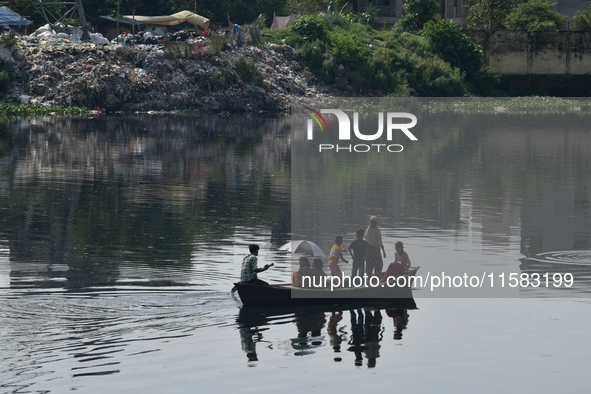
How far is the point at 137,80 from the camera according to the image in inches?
2486

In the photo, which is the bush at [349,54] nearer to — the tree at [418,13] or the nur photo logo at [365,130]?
the nur photo logo at [365,130]

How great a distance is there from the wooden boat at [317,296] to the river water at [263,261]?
27 cm

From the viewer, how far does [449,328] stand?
1764 cm

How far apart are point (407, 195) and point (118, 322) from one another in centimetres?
1686

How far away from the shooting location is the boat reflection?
16172mm

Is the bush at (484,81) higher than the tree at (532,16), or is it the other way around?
the tree at (532,16)

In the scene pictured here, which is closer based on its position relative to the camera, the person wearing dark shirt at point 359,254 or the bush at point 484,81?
the person wearing dark shirt at point 359,254

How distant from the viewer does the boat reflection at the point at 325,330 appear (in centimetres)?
1617

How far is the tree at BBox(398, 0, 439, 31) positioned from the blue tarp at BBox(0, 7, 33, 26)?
28.2 meters

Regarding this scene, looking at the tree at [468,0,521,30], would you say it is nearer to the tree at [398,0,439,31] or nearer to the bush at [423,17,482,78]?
the tree at [398,0,439,31]

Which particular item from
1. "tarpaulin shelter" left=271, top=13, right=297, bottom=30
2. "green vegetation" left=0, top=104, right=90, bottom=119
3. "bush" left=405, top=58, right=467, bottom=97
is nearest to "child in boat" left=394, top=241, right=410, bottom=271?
"green vegetation" left=0, top=104, right=90, bottom=119

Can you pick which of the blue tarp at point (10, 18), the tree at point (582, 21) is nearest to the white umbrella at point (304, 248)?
the blue tarp at point (10, 18)

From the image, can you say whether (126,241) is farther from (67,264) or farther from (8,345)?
(8,345)

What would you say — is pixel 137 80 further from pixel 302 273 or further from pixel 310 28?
pixel 302 273
